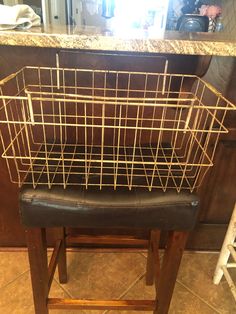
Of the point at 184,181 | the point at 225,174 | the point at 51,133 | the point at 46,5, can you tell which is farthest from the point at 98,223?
the point at 46,5

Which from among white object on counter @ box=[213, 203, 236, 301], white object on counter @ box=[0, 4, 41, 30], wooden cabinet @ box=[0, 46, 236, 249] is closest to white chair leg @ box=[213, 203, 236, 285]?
white object on counter @ box=[213, 203, 236, 301]

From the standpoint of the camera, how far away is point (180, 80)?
0.84 metres

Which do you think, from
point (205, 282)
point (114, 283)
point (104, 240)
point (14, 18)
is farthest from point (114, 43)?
point (205, 282)

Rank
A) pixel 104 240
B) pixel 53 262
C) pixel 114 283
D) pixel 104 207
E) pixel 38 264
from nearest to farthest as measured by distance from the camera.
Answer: pixel 104 207, pixel 38 264, pixel 53 262, pixel 104 240, pixel 114 283

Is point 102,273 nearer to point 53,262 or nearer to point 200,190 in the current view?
point 53,262

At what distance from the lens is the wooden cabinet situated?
813mm

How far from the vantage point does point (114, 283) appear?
111 cm

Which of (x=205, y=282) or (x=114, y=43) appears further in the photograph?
(x=205, y=282)

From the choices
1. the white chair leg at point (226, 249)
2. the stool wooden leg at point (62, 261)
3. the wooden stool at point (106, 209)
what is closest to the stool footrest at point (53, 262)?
the stool wooden leg at point (62, 261)

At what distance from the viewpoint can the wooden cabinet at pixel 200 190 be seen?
0.81 meters

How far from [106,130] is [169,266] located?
1.71ft

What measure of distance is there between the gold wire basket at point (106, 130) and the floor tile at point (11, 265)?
1.47 ft

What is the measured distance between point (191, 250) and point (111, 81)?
0.93 metres

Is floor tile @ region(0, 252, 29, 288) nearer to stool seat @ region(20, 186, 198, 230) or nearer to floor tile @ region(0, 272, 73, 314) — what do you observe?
floor tile @ region(0, 272, 73, 314)
